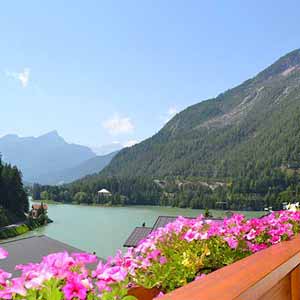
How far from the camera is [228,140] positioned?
122 metres

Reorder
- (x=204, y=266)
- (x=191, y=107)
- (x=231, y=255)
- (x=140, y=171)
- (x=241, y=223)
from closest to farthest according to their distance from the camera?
(x=204, y=266), (x=231, y=255), (x=241, y=223), (x=140, y=171), (x=191, y=107)

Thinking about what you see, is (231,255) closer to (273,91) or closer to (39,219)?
(39,219)

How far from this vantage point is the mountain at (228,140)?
98.0 meters

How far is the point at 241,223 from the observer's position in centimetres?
170

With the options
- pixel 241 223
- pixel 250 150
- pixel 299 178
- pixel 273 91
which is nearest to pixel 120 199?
pixel 299 178

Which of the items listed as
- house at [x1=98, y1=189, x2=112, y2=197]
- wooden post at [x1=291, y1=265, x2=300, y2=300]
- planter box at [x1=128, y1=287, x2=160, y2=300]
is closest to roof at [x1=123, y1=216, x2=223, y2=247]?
wooden post at [x1=291, y1=265, x2=300, y2=300]

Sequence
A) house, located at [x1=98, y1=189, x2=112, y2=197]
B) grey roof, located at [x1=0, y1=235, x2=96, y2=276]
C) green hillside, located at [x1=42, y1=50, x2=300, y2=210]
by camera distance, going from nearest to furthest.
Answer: grey roof, located at [x1=0, y1=235, x2=96, y2=276] < green hillside, located at [x1=42, y1=50, x2=300, y2=210] < house, located at [x1=98, y1=189, x2=112, y2=197]

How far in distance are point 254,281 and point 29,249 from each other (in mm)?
9328

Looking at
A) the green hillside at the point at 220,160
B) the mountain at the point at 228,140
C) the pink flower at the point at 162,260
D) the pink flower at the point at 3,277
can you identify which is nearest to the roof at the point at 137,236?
the pink flower at the point at 162,260

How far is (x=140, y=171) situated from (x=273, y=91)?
204 ft

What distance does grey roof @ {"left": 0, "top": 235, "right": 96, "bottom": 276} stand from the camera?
8461mm

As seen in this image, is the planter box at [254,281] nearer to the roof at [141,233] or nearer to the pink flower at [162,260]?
the pink flower at [162,260]

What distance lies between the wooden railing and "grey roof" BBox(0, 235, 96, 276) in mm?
7663

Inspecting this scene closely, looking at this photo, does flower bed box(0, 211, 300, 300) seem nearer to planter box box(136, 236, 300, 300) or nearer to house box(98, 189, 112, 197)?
planter box box(136, 236, 300, 300)
